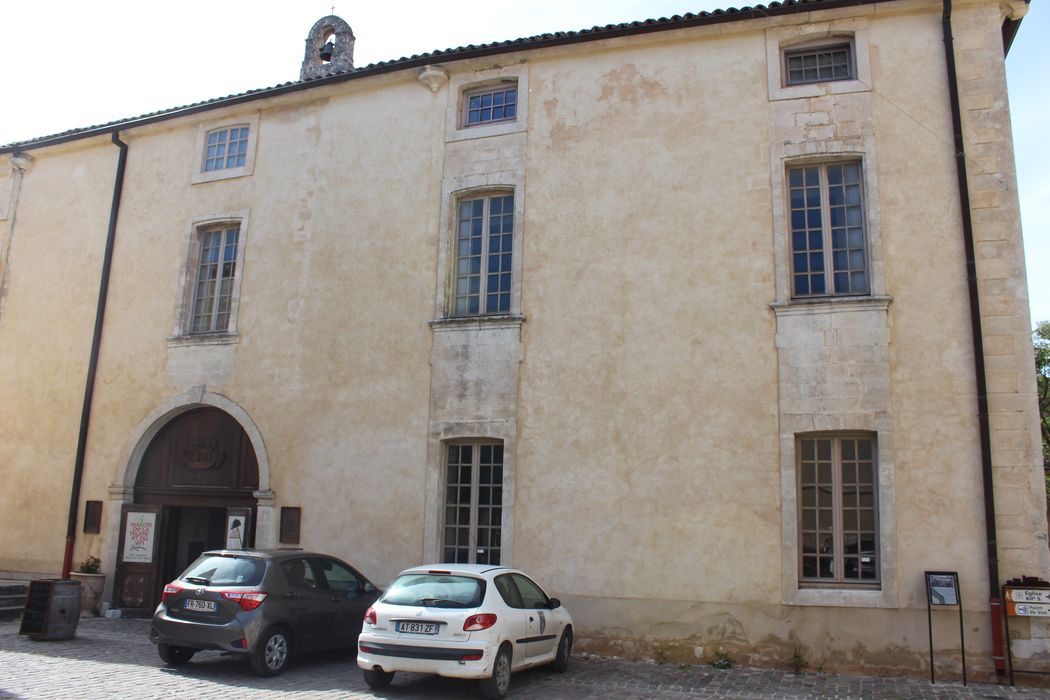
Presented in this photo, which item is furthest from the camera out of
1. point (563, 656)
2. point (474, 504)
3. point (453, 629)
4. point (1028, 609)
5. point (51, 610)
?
point (474, 504)

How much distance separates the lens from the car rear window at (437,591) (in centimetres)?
855

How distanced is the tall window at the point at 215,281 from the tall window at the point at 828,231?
30.3 ft

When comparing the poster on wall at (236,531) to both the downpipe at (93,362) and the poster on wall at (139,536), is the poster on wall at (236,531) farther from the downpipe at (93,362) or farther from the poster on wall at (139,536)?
the downpipe at (93,362)

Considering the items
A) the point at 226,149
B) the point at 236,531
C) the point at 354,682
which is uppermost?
the point at 226,149

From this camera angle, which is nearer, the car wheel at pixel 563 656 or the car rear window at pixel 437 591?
the car rear window at pixel 437 591

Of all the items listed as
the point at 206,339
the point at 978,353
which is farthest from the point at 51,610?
the point at 978,353

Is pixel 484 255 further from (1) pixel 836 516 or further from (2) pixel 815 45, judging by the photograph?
(1) pixel 836 516

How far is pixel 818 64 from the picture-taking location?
1197cm

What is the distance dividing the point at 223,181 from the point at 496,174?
208 inches

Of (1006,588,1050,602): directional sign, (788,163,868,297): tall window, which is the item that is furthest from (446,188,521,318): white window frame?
(1006,588,1050,602): directional sign

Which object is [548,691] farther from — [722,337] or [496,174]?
[496,174]

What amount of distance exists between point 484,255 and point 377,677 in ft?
21.2

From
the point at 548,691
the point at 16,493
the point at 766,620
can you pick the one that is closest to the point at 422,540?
the point at 548,691

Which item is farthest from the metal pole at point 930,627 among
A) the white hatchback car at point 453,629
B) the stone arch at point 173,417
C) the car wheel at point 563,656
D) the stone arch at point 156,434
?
the stone arch at point 173,417
